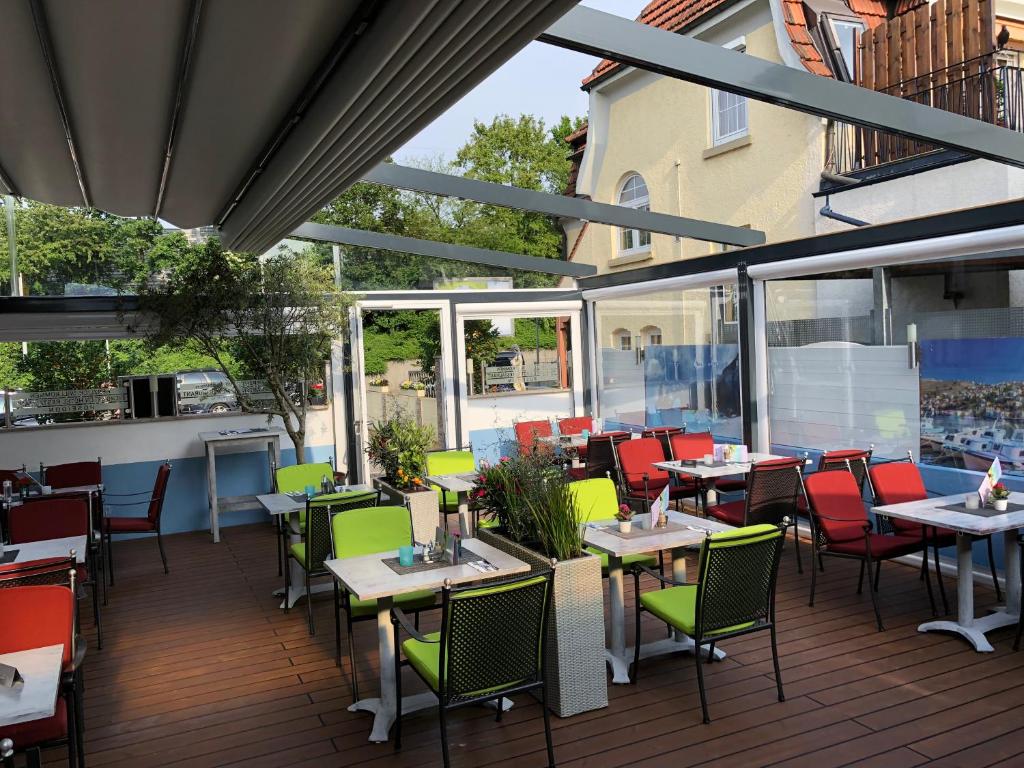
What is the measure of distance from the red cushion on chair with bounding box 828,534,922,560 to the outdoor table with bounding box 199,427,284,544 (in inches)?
255

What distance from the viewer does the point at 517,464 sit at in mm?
5148

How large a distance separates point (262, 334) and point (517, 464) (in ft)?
16.3

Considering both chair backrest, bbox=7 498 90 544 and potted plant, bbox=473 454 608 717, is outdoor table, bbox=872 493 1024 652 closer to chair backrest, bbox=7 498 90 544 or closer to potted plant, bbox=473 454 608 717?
potted plant, bbox=473 454 608 717

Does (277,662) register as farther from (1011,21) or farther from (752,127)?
(1011,21)

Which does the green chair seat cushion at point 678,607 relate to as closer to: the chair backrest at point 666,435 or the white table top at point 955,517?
the white table top at point 955,517

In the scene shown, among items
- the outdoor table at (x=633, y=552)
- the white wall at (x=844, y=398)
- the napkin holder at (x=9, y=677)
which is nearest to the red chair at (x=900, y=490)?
the white wall at (x=844, y=398)

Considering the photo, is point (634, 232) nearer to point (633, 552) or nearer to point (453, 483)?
point (453, 483)

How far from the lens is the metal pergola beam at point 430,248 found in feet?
30.8

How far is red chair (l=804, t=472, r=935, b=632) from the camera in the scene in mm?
5875

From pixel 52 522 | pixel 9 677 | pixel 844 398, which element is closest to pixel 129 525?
pixel 52 522

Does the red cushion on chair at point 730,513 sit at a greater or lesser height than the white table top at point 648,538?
lesser

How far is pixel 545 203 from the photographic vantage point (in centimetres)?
790

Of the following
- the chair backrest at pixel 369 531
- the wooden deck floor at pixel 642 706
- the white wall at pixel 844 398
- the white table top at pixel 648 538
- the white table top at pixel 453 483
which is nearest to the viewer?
the wooden deck floor at pixel 642 706

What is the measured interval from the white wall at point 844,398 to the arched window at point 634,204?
4813mm
